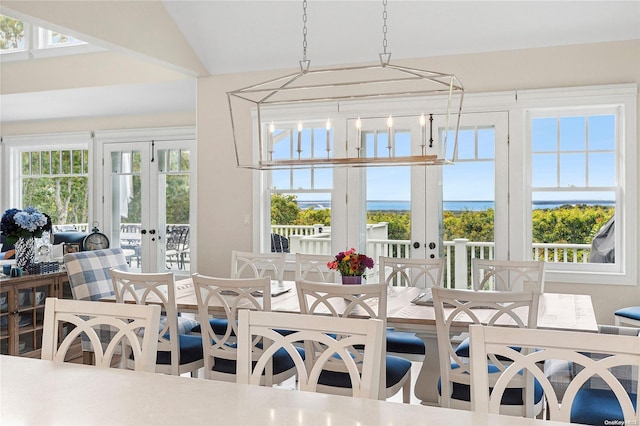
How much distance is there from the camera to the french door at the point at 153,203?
23.0 feet

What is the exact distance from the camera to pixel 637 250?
4.26 meters

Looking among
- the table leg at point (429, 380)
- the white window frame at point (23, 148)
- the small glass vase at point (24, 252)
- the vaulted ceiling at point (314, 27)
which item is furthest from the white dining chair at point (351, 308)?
the white window frame at point (23, 148)

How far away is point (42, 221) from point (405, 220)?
9.90 feet

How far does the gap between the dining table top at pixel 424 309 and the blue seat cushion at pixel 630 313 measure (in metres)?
1.05

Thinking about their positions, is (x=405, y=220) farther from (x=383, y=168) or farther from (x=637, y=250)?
(x=637, y=250)

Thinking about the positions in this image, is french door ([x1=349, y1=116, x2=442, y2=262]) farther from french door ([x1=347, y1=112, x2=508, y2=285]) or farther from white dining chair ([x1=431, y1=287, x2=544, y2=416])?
white dining chair ([x1=431, y1=287, x2=544, y2=416])

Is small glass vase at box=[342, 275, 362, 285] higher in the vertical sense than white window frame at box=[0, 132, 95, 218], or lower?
lower

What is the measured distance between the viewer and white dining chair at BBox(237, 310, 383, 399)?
149cm

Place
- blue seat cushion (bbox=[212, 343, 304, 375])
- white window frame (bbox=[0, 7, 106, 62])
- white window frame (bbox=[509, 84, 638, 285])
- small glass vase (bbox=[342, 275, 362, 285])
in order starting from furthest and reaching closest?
1. white window frame (bbox=[0, 7, 106, 62])
2. white window frame (bbox=[509, 84, 638, 285])
3. small glass vase (bbox=[342, 275, 362, 285])
4. blue seat cushion (bbox=[212, 343, 304, 375])

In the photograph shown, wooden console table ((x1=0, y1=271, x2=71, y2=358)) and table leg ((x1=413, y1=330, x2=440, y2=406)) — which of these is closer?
table leg ((x1=413, y1=330, x2=440, y2=406))

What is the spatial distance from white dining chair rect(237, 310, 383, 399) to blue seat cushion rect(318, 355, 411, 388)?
98 centimetres

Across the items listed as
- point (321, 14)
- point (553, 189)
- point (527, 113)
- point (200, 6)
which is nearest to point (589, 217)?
point (553, 189)

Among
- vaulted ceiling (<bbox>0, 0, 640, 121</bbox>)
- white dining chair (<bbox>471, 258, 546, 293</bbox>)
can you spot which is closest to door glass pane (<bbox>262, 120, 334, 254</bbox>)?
vaulted ceiling (<bbox>0, 0, 640, 121</bbox>)

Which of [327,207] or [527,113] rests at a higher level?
[527,113]
